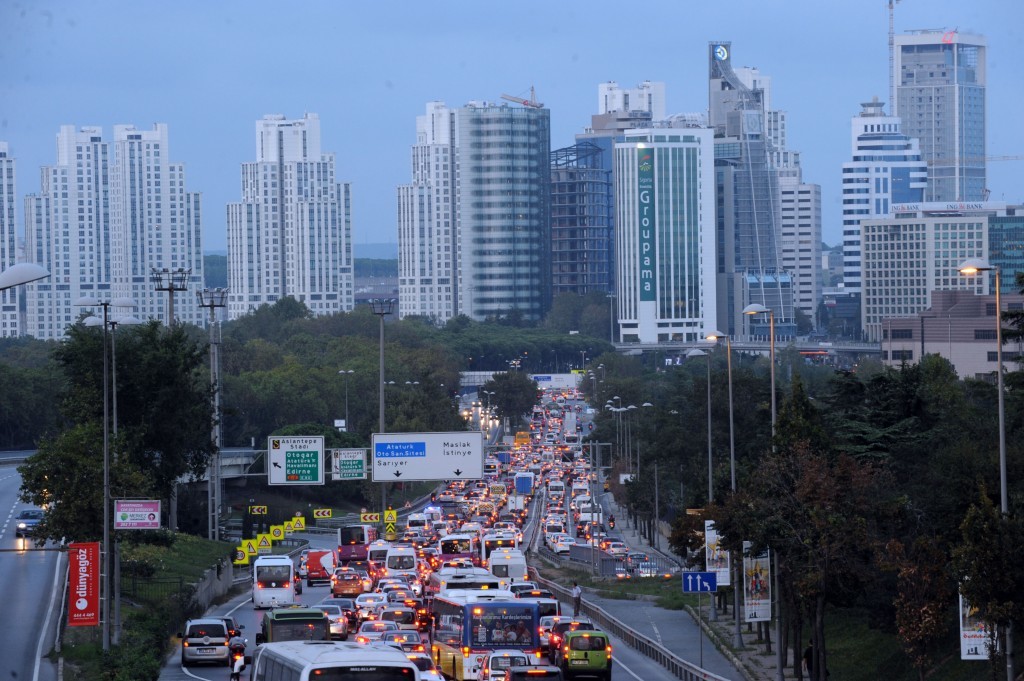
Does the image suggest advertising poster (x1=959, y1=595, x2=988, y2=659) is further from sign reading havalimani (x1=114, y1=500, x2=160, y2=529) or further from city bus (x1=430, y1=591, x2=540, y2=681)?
sign reading havalimani (x1=114, y1=500, x2=160, y2=529)

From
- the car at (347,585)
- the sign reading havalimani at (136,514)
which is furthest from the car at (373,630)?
the car at (347,585)

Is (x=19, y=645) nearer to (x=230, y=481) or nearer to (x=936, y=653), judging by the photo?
(x=936, y=653)

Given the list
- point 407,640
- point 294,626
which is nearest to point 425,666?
point 407,640

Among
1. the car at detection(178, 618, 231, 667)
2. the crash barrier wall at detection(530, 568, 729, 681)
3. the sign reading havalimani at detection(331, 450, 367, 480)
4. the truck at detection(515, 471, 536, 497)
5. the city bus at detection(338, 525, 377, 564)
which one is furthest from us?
the truck at detection(515, 471, 536, 497)

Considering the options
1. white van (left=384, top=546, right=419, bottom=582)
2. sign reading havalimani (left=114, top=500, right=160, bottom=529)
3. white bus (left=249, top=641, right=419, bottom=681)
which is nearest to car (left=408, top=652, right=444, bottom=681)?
white bus (left=249, top=641, right=419, bottom=681)

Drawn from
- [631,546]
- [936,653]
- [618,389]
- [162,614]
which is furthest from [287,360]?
[936,653]

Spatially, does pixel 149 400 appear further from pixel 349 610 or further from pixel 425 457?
pixel 349 610

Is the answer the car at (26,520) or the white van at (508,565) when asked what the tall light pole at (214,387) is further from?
the white van at (508,565)
